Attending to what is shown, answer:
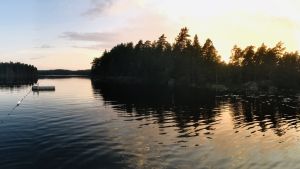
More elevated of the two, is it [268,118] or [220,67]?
[220,67]

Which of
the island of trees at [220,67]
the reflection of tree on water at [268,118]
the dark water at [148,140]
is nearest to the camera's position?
the dark water at [148,140]

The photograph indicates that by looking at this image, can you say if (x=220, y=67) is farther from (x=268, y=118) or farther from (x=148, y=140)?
(x=148, y=140)

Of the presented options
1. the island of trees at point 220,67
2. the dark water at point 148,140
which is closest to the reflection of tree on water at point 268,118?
the dark water at point 148,140

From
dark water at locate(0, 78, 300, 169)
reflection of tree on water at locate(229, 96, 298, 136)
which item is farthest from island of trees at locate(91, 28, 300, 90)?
dark water at locate(0, 78, 300, 169)

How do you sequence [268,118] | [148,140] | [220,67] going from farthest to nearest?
[220,67] < [268,118] < [148,140]

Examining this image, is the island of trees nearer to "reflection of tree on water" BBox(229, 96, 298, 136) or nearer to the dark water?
"reflection of tree on water" BBox(229, 96, 298, 136)

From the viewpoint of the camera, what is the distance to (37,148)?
1412 inches

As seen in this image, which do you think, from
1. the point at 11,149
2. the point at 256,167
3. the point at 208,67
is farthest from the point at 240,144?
the point at 208,67

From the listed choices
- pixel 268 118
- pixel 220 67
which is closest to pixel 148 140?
pixel 268 118

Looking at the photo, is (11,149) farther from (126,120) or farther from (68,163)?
(126,120)

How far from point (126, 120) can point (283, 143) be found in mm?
26051

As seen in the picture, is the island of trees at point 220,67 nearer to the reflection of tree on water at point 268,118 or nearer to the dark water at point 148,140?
the reflection of tree on water at point 268,118

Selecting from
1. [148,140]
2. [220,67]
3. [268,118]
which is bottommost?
[268,118]

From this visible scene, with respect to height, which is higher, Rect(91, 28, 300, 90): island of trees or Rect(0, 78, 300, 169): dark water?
Rect(91, 28, 300, 90): island of trees
